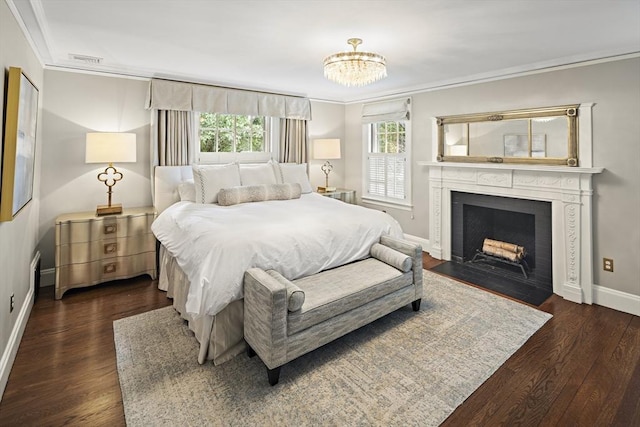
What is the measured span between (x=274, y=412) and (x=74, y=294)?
2.72m

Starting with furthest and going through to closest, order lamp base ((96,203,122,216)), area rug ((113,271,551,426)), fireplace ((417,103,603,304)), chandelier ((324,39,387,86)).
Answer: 1. lamp base ((96,203,122,216))
2. fireplace ((417,103,603,304))
3. chandelier ((324,39,387,86))
4. area rug ((113,271,551,426))

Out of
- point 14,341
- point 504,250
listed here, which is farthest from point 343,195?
point 14,341

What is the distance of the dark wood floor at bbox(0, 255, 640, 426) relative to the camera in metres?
1.82

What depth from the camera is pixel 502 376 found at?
2.15m

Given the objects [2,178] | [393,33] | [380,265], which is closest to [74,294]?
[2,178]

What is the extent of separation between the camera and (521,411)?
1.87 meters

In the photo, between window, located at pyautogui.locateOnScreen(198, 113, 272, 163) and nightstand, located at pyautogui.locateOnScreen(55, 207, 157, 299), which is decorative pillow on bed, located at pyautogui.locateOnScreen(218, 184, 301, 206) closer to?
nightstand, located at pyautogui.locateOnScreen(55, 207, 157, 299)

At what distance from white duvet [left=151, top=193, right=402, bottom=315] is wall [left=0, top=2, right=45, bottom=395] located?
102 cm

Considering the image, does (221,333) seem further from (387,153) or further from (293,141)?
(387,153)

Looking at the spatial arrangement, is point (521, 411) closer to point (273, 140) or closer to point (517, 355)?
point (517, 355)

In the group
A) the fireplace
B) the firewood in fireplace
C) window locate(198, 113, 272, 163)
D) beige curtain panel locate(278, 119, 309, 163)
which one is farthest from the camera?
beige curtain panel locate(278, 119, 309, 163)

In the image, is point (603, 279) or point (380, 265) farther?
point (603, 279)

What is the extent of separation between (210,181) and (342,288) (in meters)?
2.14

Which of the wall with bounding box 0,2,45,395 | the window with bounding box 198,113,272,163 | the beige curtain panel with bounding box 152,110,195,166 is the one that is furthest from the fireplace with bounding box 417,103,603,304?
the wall with bounding box 0,2,45,395
